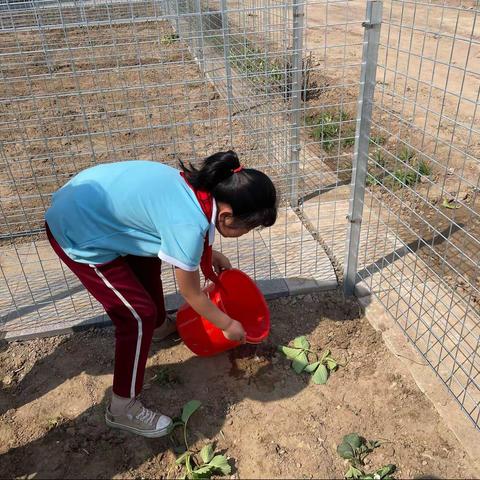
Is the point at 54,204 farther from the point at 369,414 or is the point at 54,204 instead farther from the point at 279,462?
the point at 369,414

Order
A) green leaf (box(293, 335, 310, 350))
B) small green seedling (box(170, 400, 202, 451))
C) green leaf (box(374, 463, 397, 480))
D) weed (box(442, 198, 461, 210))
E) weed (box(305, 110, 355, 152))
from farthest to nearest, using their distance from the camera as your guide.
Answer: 1. weed (box(305, 110, 355, 152))
2. weed (box(442, 198, 461, 210))
3. green leaf (box(293, 335, 310, 350))
4. small green seedling (box(170, 400, 202, 451))
5. green leaf (box(374, 463, 397, 480))

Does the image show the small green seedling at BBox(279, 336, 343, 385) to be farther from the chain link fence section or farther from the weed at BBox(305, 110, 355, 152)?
the weed at BBox(305, 110, 355, 152)

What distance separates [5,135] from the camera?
5566mm

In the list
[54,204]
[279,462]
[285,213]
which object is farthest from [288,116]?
[279,462]

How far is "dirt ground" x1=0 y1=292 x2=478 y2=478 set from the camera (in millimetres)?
1991

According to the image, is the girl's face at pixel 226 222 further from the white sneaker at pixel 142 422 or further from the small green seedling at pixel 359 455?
the small green seedling at pixel 359 455

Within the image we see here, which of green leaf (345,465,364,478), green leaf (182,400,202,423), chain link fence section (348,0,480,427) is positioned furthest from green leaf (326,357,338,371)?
green leaf (182,400,202,423)

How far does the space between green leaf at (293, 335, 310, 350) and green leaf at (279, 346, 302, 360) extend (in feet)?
0.12

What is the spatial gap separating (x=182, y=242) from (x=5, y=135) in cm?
473

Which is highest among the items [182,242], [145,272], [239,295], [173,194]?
[173,194]

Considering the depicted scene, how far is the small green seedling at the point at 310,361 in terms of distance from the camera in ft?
7.76

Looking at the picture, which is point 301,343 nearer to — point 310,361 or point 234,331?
point 310,361

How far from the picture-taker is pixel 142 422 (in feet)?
6.83

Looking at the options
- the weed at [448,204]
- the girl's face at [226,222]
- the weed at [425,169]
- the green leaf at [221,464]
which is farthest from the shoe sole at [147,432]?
the weed at [425,169]
